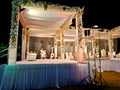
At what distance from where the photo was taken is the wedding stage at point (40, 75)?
14.7 feet

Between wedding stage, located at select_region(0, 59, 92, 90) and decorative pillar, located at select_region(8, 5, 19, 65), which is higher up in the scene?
decorative pillar, located at select_region(8, 5, 19, 65)

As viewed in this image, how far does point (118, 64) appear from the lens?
8641 mm

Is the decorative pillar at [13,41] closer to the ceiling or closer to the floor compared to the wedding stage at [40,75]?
closer to the ceiling

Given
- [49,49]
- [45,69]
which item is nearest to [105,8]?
[49,49]

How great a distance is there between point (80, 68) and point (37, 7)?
3.14m

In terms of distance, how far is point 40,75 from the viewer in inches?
193

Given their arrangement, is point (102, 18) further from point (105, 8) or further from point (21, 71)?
point (21, 71)

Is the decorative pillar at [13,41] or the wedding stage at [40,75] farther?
the decorative pillar at [13,41]

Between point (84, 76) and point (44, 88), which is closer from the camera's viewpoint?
point (44, 88)

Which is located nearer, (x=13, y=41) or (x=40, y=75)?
(x=13, y=41)

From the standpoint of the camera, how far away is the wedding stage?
448 centimetres

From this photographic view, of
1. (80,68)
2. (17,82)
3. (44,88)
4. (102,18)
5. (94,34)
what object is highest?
(102,18)

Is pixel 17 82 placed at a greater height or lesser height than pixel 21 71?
lesser

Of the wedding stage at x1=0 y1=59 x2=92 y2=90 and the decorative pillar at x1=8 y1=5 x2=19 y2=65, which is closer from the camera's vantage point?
the wedding stage at x1=0 y1=59 x2=92 y2=90
